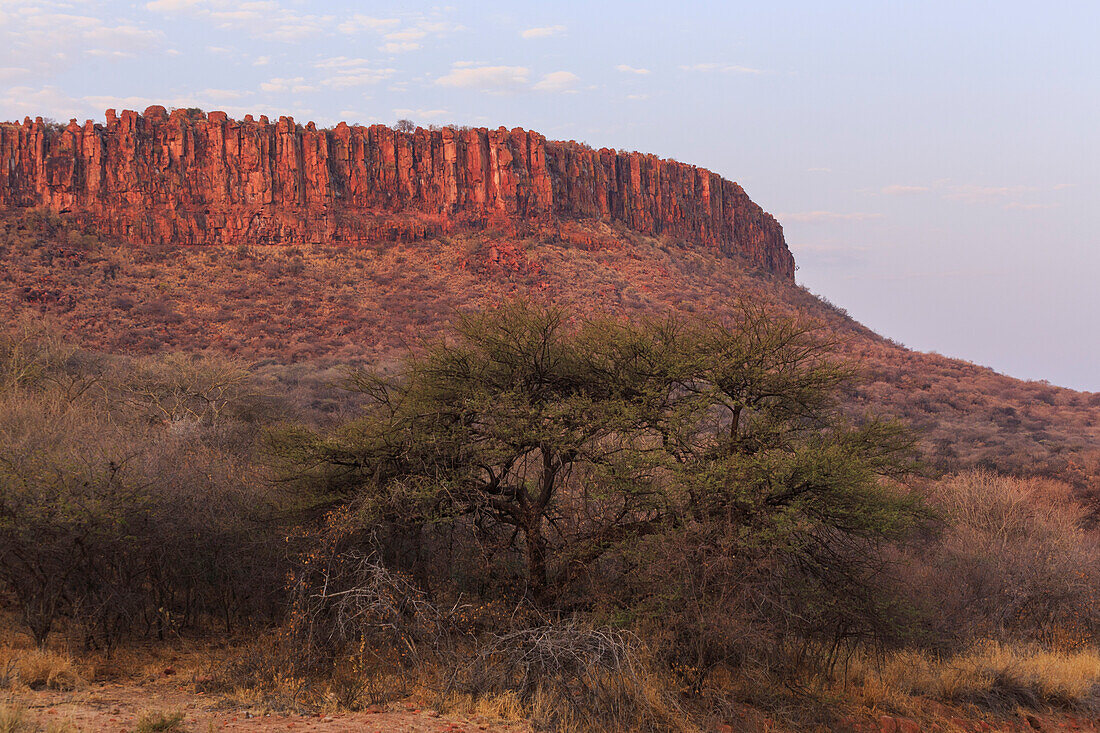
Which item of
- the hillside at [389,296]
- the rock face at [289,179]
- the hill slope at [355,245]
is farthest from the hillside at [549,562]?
the rock face at [289,179]

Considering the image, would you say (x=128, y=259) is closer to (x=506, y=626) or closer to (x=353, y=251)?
(x=353, y=251)

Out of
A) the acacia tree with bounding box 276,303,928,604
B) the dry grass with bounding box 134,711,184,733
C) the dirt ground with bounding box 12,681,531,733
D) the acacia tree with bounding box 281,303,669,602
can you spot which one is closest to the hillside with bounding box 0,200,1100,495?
the acacia tree with bounding box 276,303,928,604

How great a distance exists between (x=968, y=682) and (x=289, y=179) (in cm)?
6384

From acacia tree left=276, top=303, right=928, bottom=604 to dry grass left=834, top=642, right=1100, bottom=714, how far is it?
7.29 ft

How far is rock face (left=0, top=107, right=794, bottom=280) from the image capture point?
205 ft

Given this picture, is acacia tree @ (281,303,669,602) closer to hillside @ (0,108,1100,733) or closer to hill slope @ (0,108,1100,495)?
hillside @ (0,108,1100,733)

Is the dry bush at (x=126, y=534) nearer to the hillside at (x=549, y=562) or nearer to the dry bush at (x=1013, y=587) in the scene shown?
the hillside at (x=549, y=562)

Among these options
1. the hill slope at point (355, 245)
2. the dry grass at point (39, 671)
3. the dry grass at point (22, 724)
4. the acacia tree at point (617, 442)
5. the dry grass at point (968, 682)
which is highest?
the hill slope at point (355, 245)

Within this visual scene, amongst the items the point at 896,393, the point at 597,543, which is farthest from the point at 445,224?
the point at 597,543

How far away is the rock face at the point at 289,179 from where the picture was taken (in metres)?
62.3

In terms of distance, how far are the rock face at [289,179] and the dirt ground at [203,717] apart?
5778 cm

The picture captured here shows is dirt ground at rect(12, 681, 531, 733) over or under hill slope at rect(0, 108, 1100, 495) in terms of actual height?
under

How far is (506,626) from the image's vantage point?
1037 centimetres

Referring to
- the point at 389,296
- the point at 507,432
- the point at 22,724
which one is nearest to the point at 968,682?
the point at 507,432
